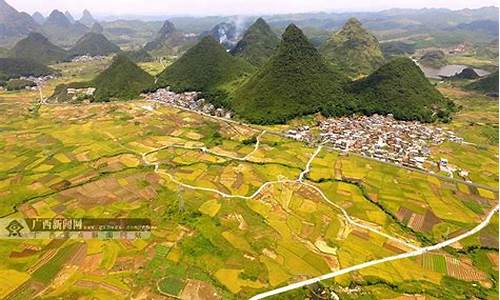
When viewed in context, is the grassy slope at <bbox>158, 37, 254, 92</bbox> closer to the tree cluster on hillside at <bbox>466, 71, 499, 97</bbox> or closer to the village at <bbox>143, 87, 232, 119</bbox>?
the village at <bbox>143, 87, 232, 119</bbox>

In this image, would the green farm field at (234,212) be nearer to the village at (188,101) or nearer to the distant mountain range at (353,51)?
the village at (188,101)

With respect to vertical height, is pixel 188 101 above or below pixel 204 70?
below

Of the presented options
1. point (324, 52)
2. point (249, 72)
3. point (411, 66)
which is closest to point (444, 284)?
Answer: point (411, 66)

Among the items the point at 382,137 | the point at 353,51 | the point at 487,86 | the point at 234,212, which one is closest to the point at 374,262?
the point at 234,212

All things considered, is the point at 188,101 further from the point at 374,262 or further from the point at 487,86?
the point at 487,86

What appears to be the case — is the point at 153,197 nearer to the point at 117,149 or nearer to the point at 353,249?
the point at 117,149

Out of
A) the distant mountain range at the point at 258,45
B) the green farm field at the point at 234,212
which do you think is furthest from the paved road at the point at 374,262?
the distant mountain range at the point at 258,45

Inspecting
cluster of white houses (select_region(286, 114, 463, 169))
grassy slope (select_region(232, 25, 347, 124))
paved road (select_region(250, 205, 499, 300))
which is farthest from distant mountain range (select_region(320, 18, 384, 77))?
paved road (select_region(250, 205, 499, 300))
